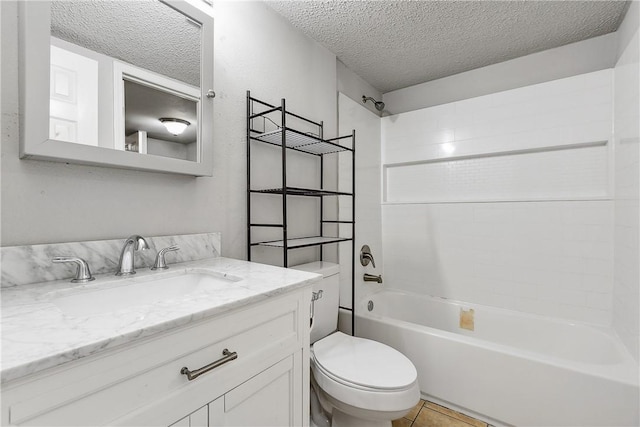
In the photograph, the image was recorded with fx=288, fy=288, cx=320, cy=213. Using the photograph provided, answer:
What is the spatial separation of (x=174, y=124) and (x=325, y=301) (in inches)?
47.2

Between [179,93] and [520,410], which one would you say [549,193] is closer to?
[520,410]

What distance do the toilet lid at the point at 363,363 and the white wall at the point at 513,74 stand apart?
7.26 ft

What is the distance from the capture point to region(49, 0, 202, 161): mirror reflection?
0.91 metres

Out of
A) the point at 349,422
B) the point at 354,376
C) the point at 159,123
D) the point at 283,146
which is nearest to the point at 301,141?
the point at 283,146

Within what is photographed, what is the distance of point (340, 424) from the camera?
1430 millimetres

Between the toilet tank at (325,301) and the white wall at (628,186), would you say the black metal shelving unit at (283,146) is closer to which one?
the toilet tank at (325,301)

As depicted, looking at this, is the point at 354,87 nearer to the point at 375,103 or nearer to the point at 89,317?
the point at 375,103

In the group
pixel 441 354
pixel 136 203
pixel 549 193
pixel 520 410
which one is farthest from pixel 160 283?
pixel 549 193

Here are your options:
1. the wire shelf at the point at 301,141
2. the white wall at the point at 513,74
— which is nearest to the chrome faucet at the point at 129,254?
the wire shelf at the point at 301,141

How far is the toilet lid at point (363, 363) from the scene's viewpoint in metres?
1.25

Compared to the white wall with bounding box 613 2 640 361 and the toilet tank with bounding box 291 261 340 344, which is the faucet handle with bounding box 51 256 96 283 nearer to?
the toilet tank with bounding box 291 261 340 344

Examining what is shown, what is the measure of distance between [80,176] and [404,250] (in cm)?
242

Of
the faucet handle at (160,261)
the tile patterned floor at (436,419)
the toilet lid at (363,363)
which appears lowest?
the tile patterned floor at (436,419)

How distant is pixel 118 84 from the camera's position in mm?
1032
